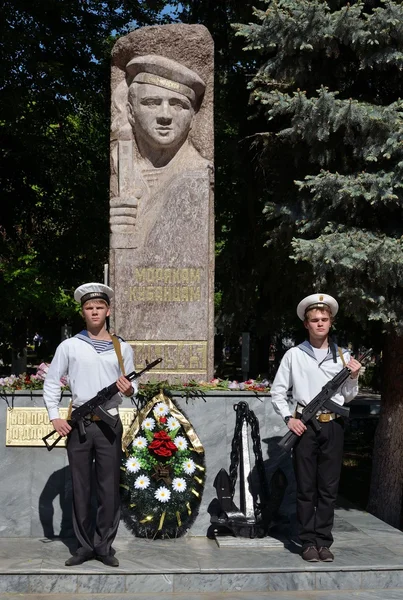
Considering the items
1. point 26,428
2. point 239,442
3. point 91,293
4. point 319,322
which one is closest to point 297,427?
point 319,322

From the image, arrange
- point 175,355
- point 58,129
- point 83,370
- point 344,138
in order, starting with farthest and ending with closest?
point 58,129 → point 344,138 → point 175,355 → point 83,370

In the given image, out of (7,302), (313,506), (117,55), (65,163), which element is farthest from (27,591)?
(7,302)

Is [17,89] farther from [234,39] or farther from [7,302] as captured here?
[7,302]

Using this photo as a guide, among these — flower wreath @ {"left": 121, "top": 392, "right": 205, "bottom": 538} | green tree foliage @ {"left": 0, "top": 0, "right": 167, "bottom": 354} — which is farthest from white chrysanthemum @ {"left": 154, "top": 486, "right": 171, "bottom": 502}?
green tree foliage @ {"left": 0, "top": 0, "right": 167, "bottom": 354}

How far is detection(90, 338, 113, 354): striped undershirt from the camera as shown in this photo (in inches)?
254

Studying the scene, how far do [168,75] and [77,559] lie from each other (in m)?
4.75

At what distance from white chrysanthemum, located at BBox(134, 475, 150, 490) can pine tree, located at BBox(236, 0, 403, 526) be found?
2712 mm

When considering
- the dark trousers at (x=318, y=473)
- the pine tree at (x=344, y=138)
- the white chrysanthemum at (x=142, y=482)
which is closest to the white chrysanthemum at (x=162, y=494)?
the white chrysanthemum at (x=142, y=482)

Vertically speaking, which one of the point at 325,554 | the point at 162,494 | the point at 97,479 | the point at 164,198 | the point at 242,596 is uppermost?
the point at 164,198

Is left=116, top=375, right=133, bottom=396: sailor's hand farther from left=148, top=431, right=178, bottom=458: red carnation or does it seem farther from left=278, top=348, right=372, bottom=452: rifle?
left=278, top=348, right=372, bottom=452: rifle

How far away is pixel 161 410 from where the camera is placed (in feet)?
24.2

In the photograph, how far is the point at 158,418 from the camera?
24.1 ft

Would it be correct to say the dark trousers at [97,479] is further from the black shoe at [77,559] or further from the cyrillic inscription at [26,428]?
the cyrillic inscription at [26,428]

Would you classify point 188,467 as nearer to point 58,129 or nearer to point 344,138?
point 344,138
